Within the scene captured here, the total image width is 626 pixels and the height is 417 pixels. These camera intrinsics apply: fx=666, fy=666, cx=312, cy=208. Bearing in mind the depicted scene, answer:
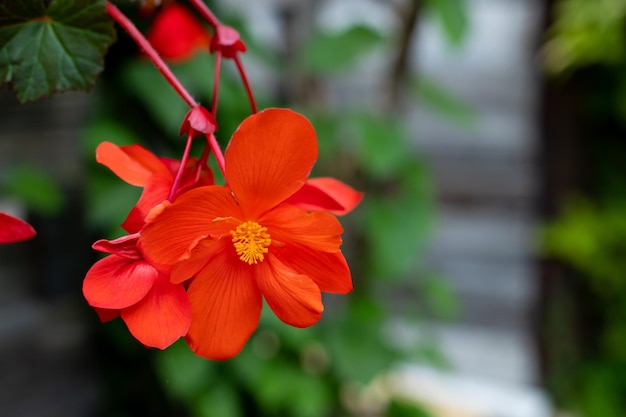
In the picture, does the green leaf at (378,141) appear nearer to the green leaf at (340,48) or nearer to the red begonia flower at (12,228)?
the green leaf at (340,48)

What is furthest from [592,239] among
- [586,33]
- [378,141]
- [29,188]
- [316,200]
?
[316,200]

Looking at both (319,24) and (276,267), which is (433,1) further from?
(276,267)

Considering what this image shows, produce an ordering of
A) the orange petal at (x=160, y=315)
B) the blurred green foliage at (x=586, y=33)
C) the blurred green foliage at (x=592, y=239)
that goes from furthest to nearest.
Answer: the blurred green foliage at (x=592, y=239)
the blurred green foliage at (x=586, y=33)
the orange petal at (x=160, y=315)

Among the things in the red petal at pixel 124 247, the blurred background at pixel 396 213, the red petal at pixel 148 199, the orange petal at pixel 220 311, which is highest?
the red petal at pixel 148 199

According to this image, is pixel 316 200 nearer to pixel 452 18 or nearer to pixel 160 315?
pixel 160 315

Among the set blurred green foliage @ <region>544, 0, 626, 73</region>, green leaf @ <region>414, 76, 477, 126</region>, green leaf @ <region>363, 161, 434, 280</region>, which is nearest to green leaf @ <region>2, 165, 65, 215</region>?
green leaf @ <region>363, 161, 434, 280</region>

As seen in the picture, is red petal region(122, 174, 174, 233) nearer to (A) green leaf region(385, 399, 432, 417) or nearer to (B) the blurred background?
(B) the blurred background

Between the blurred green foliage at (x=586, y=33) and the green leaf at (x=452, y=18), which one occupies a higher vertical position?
the green leaf at (x=452, y=18)

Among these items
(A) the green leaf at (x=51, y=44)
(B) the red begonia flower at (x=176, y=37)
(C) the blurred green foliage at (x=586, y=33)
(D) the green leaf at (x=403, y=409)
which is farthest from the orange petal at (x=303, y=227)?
(C) the blurred green foliage at (x=586, y=33)
